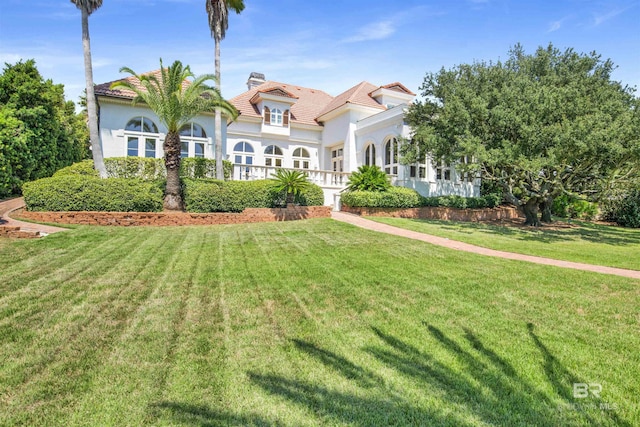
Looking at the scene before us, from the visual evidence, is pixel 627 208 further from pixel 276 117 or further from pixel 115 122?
pixel 115 122

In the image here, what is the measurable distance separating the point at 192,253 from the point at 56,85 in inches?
1115

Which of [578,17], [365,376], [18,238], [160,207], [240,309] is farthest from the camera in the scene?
[160,207]

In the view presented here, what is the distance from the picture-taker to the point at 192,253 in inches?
320

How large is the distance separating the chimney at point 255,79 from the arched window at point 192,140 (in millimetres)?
13248

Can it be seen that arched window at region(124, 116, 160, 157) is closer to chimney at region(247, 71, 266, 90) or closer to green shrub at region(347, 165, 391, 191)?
green shrub at region(347, 165, 391, 191)

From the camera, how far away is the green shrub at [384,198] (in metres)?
17.1

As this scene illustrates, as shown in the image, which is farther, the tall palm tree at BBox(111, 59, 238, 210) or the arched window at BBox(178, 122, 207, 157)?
the arched window at BBox(178, 122, 207, 157)

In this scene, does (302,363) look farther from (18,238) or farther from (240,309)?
(18,238)

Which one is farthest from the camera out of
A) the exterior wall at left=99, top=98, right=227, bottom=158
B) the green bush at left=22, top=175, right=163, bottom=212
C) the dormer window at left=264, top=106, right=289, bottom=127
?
the dormer window at left=264, top=106, right=289, bottom=127

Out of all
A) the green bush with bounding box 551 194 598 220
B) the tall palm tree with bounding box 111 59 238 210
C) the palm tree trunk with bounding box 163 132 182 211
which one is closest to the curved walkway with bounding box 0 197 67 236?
the palm tree trunk with bounding box 163 132 182 211

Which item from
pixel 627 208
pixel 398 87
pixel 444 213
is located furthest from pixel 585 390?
pixel 398 87

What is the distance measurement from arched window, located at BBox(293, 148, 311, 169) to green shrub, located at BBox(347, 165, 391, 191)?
343 inches

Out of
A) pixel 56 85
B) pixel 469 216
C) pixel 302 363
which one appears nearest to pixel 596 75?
pixel 469 216

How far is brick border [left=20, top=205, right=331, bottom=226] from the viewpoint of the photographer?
12.5m
